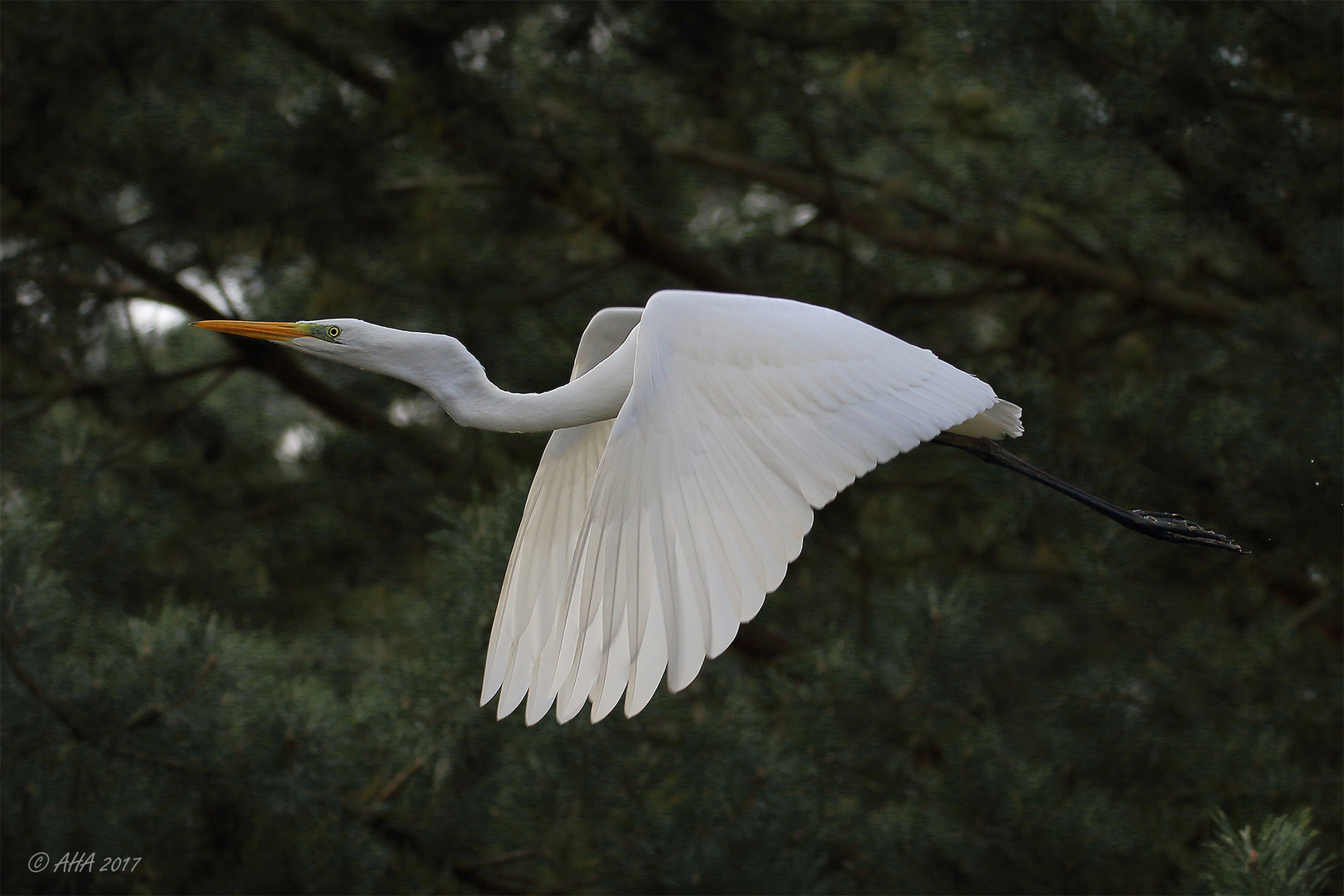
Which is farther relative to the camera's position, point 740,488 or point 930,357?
point 930,357

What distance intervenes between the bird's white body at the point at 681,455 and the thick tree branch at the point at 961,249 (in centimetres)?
106

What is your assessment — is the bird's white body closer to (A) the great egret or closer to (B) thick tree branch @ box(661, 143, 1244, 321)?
(A) the great egret

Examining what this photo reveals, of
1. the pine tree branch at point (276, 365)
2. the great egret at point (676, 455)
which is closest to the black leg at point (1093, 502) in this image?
the great egret at point (676, 455)

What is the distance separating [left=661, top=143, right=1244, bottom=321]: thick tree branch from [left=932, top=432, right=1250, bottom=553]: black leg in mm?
649

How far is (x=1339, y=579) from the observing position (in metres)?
1.83

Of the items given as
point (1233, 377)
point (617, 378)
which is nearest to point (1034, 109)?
point (1233, 377)

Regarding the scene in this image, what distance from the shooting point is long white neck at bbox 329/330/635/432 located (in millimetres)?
1378

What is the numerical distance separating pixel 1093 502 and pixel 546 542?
65 cm

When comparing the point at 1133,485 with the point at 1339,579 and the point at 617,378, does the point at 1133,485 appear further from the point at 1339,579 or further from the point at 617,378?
the point at 617,378

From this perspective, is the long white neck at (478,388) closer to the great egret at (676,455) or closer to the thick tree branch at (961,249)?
the great egret at (676,455)

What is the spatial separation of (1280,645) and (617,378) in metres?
1.26

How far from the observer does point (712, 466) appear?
116 cm

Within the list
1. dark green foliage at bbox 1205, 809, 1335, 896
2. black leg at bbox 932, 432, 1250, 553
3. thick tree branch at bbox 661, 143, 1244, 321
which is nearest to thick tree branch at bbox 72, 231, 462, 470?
thick tree branch at bbox 661, 143, 1244, 321

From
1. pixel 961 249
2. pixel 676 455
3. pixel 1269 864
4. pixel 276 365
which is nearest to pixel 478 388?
pixel 676 455
